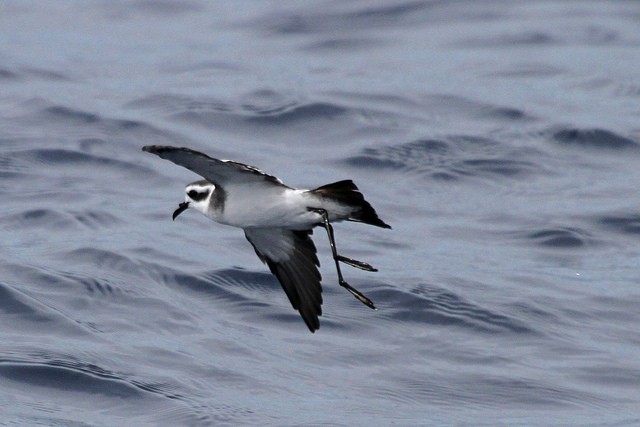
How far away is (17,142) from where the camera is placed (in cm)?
1619

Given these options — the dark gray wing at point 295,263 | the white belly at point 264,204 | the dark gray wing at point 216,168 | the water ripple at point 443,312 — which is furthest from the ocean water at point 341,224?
the dark gray wing at point 216,168

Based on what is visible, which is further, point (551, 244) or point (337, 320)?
point (551, 244)

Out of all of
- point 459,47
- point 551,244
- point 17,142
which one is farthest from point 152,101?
point 551,244

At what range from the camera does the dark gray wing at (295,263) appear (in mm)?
9219

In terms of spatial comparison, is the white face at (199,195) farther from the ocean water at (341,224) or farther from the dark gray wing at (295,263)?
the ocean water at (341,224)

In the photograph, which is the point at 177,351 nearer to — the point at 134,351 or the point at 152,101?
the point at 134,351

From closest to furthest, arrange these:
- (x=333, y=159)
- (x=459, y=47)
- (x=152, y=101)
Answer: (x=333, y=159) < (x=152, y=101) < (x=459, y=47)

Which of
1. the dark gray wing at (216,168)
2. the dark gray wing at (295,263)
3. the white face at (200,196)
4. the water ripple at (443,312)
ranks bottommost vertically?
the water ripple at (443,312)

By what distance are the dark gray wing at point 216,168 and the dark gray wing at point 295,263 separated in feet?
3.14

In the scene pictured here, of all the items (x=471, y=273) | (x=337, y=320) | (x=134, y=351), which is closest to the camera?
(x=134, y=351)

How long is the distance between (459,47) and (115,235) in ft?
29.4

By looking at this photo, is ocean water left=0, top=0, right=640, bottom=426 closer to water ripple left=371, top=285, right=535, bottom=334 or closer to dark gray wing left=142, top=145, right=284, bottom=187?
water ripple left=371, top=285, right=535, bottom=334

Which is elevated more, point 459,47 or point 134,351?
point 459,47

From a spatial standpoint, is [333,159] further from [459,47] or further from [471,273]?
[459,47]
